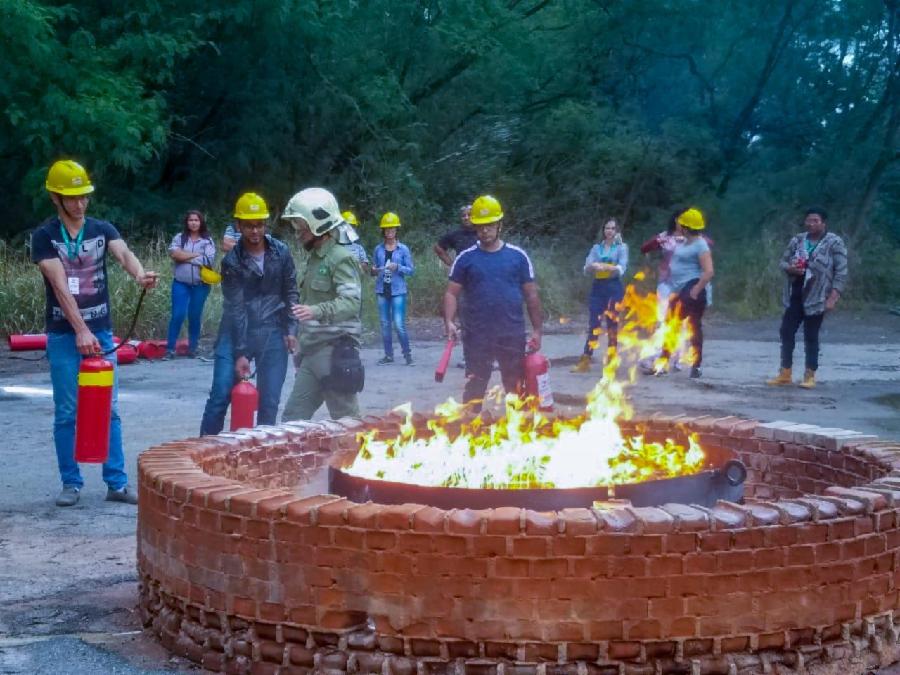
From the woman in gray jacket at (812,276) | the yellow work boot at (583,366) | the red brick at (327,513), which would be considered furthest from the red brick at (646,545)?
the yellow work boot at (583,366)

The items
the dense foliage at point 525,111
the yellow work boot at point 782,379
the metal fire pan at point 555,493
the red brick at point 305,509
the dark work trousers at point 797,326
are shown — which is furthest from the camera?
the dense foliage at point 525,111

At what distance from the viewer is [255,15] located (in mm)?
27547

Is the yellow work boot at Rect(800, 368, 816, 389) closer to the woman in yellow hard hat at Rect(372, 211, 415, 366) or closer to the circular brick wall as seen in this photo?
the woman in yellow hard hat at Rect(372, 211, 415, 366)

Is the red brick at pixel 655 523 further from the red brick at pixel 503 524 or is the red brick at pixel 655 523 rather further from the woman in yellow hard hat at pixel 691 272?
the woman in yellow hard hat at pixel 691 272

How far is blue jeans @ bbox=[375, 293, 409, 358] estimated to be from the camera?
1619cm

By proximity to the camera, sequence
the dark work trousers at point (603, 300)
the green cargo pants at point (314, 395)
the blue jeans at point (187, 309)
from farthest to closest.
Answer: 1. the blue jeans at point (187, 309)
2. the dark work trousers at point (603, 300)
3. the green cargo pants at point (314, 395)

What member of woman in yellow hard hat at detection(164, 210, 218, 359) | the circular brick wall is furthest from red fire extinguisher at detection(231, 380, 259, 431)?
woman in yellow hard hat at detection(164, 210, 218, 359)

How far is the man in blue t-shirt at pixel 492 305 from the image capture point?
8.59 meters

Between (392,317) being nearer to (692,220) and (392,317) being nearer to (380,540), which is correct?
(692,220)

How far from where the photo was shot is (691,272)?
14.6 metres

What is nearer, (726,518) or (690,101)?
(726,518)

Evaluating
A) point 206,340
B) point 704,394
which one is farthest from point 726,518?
point 206,340

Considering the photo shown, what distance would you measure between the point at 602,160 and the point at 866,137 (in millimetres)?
7070

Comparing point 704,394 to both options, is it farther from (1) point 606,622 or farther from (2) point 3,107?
(2) point 3,107
